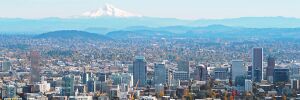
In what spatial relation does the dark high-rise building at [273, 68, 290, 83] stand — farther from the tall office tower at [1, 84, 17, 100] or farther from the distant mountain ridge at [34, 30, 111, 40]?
the distant mountain ridge at [34, 30, 111, 40]

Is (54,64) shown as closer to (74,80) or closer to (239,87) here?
(74,80)

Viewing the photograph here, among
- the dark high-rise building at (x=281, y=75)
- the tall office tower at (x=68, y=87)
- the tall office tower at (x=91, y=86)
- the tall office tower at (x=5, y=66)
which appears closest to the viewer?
the tall office tower at (x=68, y=87)

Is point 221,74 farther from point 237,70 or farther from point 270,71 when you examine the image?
point 270,71

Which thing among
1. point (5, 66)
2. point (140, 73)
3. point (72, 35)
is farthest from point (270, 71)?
point (72, 35)

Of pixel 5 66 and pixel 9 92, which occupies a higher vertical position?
pixel 9 92

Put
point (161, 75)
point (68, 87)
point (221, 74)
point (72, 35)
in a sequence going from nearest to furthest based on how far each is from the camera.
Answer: point (68, 87)
point (161, 75)
point (221, 74)
point (72, 35)

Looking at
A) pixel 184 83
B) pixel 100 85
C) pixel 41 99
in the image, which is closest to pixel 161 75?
pixel 184 83

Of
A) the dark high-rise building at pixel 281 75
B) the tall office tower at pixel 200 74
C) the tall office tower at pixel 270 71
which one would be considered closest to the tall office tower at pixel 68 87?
the tall office tower at pixel 200 74

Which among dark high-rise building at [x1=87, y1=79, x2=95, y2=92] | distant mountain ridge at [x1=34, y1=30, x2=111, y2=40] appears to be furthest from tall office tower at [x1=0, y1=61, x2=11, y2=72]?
distant mountain ridge at [x1=34, y1=30, x2=111, y2=40]

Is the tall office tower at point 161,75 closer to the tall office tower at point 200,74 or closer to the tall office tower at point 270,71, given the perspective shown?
the tall office tower at point 200,74
